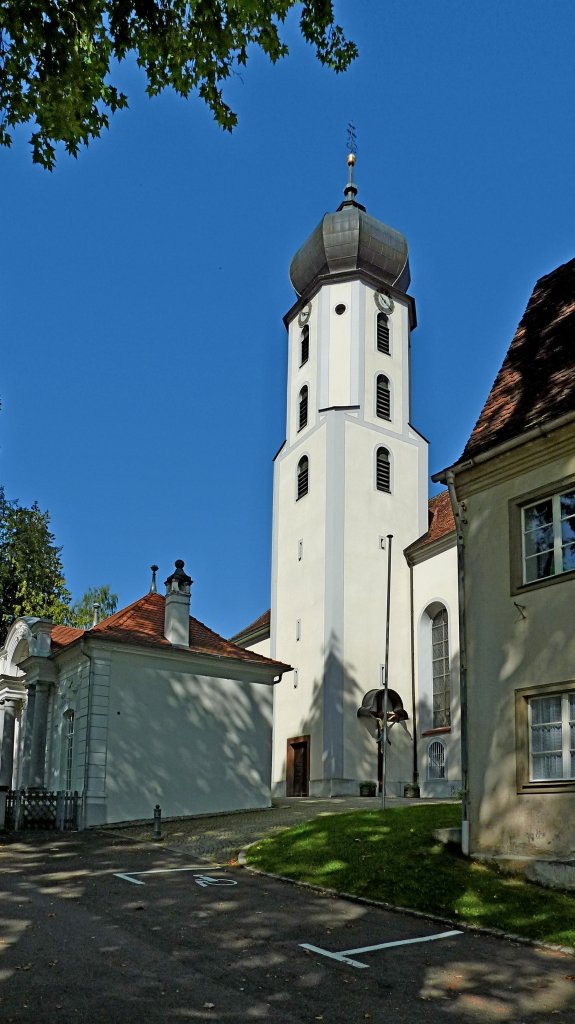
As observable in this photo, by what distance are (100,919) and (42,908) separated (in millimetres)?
1038

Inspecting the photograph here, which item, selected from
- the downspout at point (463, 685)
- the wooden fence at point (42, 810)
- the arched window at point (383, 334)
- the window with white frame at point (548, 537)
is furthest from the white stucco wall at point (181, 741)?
the arched window at point (383, 334)

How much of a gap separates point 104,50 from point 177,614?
60.9 ft

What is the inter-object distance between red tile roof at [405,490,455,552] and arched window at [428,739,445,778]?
673cm

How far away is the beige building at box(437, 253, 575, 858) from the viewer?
1330cm

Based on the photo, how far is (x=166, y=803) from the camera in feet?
78.1

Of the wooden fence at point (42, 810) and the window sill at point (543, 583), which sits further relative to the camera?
the wooden fence at point (42, 810)

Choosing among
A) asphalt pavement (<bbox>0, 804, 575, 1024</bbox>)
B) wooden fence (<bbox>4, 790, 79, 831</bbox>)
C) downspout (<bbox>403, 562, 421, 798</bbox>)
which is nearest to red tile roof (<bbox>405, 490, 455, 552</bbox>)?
downspout (<bbox>403, 562, 421, 798</bbox>)

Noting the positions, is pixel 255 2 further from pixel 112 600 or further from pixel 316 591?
pixel 112 600

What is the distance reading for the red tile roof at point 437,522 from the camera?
33.8m

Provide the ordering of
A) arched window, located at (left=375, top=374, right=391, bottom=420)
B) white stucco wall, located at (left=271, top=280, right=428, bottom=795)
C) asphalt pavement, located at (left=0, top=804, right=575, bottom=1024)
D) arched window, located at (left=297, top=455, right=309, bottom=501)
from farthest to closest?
arched window, located at (left=375, top=374, right=391, bottom=420) → arched window, located at (left=297, top=455, right=309, bottom=501) → white stucco wall, located at (left=271, top=280, right=428, bottom=795) → asphalt pavement, located at (left=0, top=804, right=575, bottom=1024)

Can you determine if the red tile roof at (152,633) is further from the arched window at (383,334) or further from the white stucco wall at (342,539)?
the arched window at (383,334)

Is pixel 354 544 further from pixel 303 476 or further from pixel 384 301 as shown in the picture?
pixel 384 301

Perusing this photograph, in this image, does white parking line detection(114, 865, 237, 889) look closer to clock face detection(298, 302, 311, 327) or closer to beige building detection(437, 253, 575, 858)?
beige building detection(437, 253, 575, 858)

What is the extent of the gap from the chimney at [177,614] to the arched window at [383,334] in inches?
632
